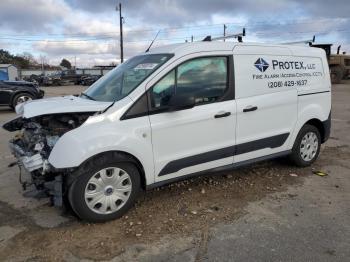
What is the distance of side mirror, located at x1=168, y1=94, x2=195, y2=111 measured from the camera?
4254mm

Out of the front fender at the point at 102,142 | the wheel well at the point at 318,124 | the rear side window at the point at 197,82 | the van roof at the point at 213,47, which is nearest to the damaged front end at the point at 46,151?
the front fender at the point at 102,142

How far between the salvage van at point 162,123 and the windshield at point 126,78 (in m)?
0.02

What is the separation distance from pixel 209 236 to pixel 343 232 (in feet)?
4.46

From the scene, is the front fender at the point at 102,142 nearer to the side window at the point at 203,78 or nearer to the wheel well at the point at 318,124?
the side window at the point at 203,78

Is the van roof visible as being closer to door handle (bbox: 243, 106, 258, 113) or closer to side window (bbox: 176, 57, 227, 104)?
side window (bbox: 176, 57, 227, 104)

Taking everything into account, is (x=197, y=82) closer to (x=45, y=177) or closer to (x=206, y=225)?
(x=206, y=225)

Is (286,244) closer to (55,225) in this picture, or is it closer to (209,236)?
(209,236)

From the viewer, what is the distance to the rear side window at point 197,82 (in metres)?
4.38

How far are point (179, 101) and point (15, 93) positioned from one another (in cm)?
1214

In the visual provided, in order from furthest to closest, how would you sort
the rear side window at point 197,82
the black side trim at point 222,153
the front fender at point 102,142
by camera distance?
the black side trim at point 222,153
the rear side window at point 197,82
the front fender at point 102,142

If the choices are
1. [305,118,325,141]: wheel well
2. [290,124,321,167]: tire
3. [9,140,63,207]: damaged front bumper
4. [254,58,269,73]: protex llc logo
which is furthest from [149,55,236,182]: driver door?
[305,118,325,141]: wheel well

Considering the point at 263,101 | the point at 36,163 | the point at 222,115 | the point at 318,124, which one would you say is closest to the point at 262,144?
the point at 263,101

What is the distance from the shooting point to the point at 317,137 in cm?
617

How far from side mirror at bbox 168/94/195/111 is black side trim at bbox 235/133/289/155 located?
1113 mm
